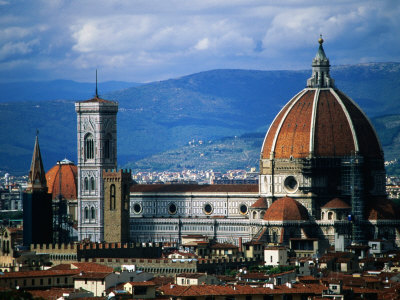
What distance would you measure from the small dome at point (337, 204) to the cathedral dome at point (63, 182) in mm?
35838

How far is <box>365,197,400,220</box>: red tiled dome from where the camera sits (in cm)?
14625

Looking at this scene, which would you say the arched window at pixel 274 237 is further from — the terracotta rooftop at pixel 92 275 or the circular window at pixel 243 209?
the terracotta rooftop at pixel 92 275

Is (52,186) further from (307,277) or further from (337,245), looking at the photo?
(307,277)

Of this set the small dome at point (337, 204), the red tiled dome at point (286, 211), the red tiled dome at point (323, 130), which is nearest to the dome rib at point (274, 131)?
the red tiled dome at point (323, 130)

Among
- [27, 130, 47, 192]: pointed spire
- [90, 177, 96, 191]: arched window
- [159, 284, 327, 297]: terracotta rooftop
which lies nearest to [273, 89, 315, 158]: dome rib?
[90, 177, 96, 191]: arched window

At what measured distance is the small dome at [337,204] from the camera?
483 ft

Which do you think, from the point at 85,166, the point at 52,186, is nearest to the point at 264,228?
the point at 85,166

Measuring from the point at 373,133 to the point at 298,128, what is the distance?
7.76m

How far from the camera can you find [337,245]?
13512 centimetres

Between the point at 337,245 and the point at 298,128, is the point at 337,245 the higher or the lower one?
the lower one

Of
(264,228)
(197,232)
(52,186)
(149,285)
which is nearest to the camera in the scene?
(149,285)

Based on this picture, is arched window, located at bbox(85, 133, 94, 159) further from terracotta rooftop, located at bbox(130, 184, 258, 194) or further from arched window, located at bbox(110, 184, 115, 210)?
arched window, located at bbox(110, 184, 115, 210)

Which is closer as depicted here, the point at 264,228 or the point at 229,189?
the point at 264,228

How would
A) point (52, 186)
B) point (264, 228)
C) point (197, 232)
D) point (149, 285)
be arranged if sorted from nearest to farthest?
point (149, 285) < point (264, 228) < point (197, 232) < point (52, 186)
